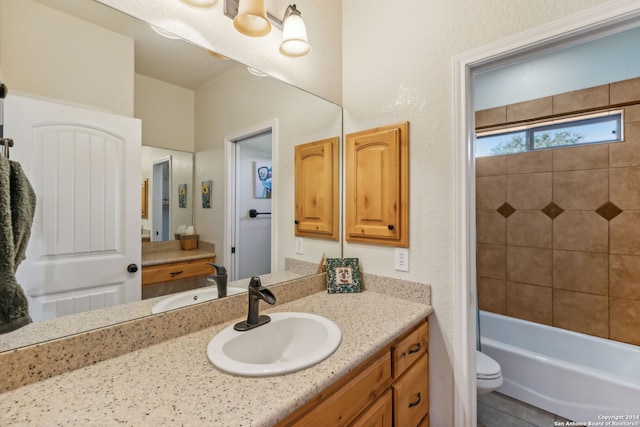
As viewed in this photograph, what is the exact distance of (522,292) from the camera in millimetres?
2484

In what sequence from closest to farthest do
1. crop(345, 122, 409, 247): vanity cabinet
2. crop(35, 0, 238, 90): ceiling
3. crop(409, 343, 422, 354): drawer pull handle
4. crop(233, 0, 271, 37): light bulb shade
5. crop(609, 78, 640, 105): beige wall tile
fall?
crop(35, 0, 238, 90): ceiling, crop(233, 0, 271, 37): light bulb shade, crop(409, 343, 422, 354): drawer pull handle, crop(345, 122, 409, 247): vanity cabinet, crop(609, 78, 640, 105): beige wall tile

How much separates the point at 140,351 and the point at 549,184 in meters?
2.97

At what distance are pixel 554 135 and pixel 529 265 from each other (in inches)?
44.5

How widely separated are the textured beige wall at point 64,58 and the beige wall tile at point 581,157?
2932 mm

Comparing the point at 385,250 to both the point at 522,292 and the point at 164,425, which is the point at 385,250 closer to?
the point at 164,425

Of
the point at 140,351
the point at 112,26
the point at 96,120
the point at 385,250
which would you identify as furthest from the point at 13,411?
the point at 385,250

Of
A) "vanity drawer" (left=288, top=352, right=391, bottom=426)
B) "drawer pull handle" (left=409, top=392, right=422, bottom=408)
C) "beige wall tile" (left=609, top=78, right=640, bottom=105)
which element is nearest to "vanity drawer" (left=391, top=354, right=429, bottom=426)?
"drawer pull handle" (left=409, top=392, right=422, bottom=408)

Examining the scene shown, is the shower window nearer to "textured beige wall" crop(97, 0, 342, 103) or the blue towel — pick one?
"textured beige wall" crop(97, 0, 342, 103)

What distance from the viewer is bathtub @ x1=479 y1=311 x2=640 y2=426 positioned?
1.60m

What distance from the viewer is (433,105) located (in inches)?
52.9

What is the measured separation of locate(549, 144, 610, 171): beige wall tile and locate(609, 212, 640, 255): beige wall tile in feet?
1.30

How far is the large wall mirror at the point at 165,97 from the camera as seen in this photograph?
76 centimetres

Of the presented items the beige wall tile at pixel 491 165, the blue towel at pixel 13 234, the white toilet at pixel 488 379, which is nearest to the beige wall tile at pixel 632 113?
the beige wall tile at pixel 491 165

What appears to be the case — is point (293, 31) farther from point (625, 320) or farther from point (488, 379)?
point (625, 320)
